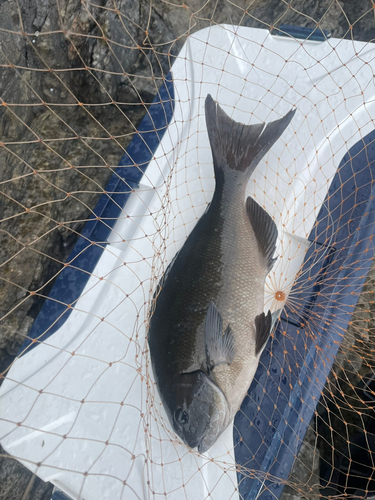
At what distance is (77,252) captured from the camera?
7.89 ft

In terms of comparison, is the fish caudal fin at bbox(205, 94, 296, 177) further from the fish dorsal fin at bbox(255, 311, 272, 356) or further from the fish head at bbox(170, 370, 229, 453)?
the fish head at bbox(170, 370, 229, 453)

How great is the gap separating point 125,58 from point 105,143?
0.77 meters

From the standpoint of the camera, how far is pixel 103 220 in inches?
96.6

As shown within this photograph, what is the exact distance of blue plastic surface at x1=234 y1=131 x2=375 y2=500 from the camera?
79.0 inches

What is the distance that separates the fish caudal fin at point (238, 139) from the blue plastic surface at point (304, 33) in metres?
0.76

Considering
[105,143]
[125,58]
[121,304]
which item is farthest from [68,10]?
[121,304]

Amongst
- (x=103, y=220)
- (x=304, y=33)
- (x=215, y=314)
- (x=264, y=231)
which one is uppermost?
(x=304, y=33)

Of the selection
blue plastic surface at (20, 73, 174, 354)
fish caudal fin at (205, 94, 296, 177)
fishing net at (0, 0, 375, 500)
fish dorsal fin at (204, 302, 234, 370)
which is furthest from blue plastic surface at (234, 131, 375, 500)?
blue plastic surface at (20, 73, 174, 354)

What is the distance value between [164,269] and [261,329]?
27.4 inches

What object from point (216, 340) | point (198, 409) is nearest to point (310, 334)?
point (216, 340)

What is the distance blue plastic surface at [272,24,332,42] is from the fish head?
7.51ft

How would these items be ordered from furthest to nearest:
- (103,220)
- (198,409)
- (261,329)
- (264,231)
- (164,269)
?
(103,220) → (164,269) → (264,231) → (261,329) → (198,409)

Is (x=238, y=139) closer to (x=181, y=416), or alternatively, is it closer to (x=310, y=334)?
(x=310, y=334)

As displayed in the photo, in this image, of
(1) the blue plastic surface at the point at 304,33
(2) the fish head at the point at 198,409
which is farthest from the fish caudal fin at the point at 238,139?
(2) the fish head at the point at 198,409
